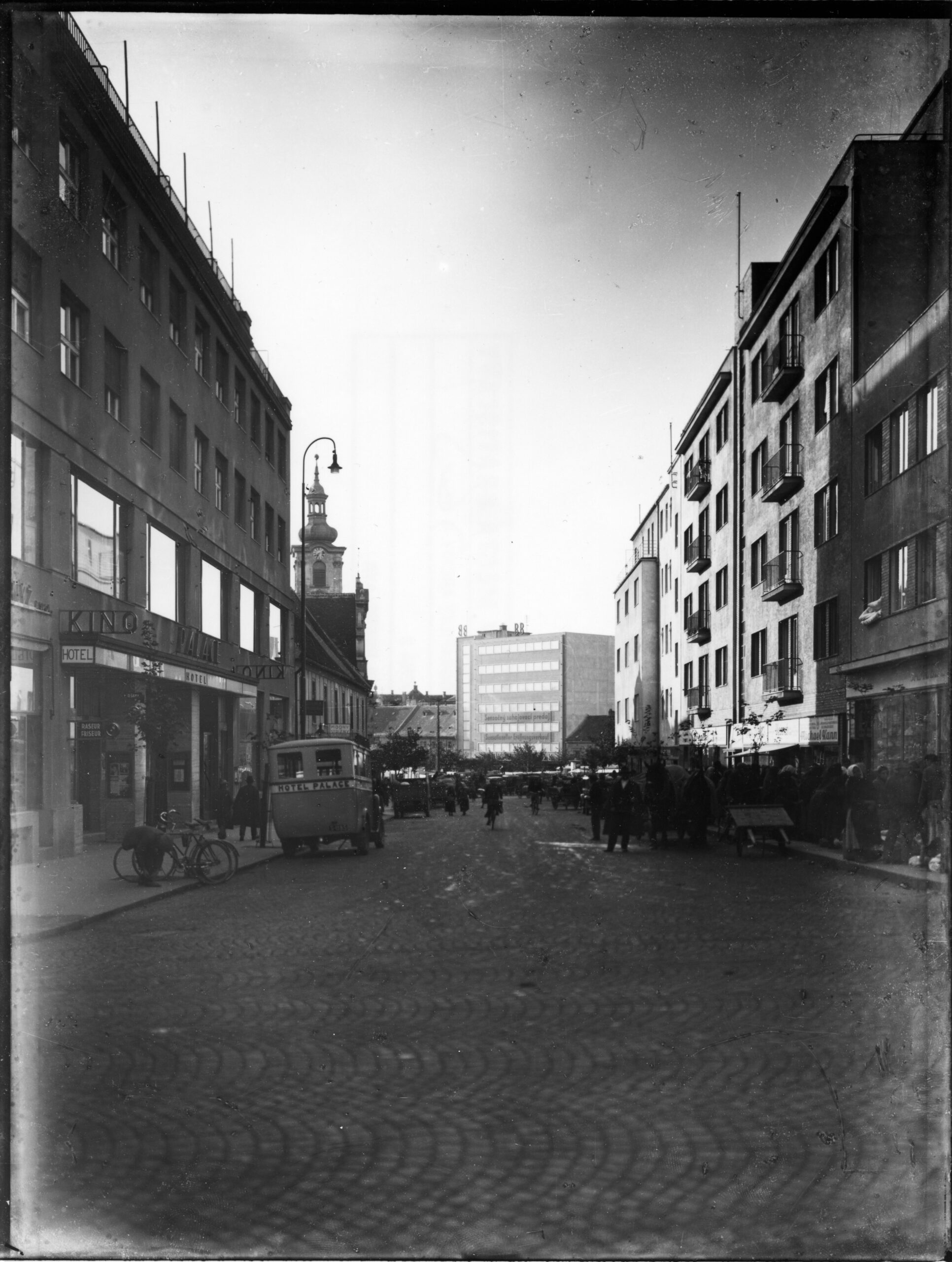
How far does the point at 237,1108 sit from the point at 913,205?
548 centimetres

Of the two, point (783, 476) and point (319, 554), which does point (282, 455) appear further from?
point (783, 476)

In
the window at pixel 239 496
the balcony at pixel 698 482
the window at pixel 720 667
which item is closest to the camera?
the window at pixel 239 496

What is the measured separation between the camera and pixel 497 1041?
6.61 meters

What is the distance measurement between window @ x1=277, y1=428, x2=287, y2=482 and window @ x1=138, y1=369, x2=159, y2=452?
3.09 ft

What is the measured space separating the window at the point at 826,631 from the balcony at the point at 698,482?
11007mm

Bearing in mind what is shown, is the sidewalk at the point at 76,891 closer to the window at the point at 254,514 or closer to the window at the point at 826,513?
the window at the point at 254,514

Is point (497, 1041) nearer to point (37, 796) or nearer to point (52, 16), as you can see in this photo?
point (37, 796)

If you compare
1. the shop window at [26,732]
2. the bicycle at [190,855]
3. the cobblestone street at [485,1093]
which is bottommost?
the cobblestone street at [485,1093]

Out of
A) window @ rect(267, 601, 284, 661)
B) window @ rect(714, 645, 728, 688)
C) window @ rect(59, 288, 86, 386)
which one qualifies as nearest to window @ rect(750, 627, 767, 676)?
window @ rect(714, 645, 728, 688)

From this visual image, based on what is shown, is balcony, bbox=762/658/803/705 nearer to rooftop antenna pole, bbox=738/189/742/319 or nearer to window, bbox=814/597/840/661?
window, bbox=814/597/840/661

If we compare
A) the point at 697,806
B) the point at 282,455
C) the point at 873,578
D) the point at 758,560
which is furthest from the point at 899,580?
the point at 758,560

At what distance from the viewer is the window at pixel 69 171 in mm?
5781

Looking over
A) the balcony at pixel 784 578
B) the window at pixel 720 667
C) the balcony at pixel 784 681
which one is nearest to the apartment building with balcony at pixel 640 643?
the window at pixel 720 667

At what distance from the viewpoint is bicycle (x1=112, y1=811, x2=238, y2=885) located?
420 inches
